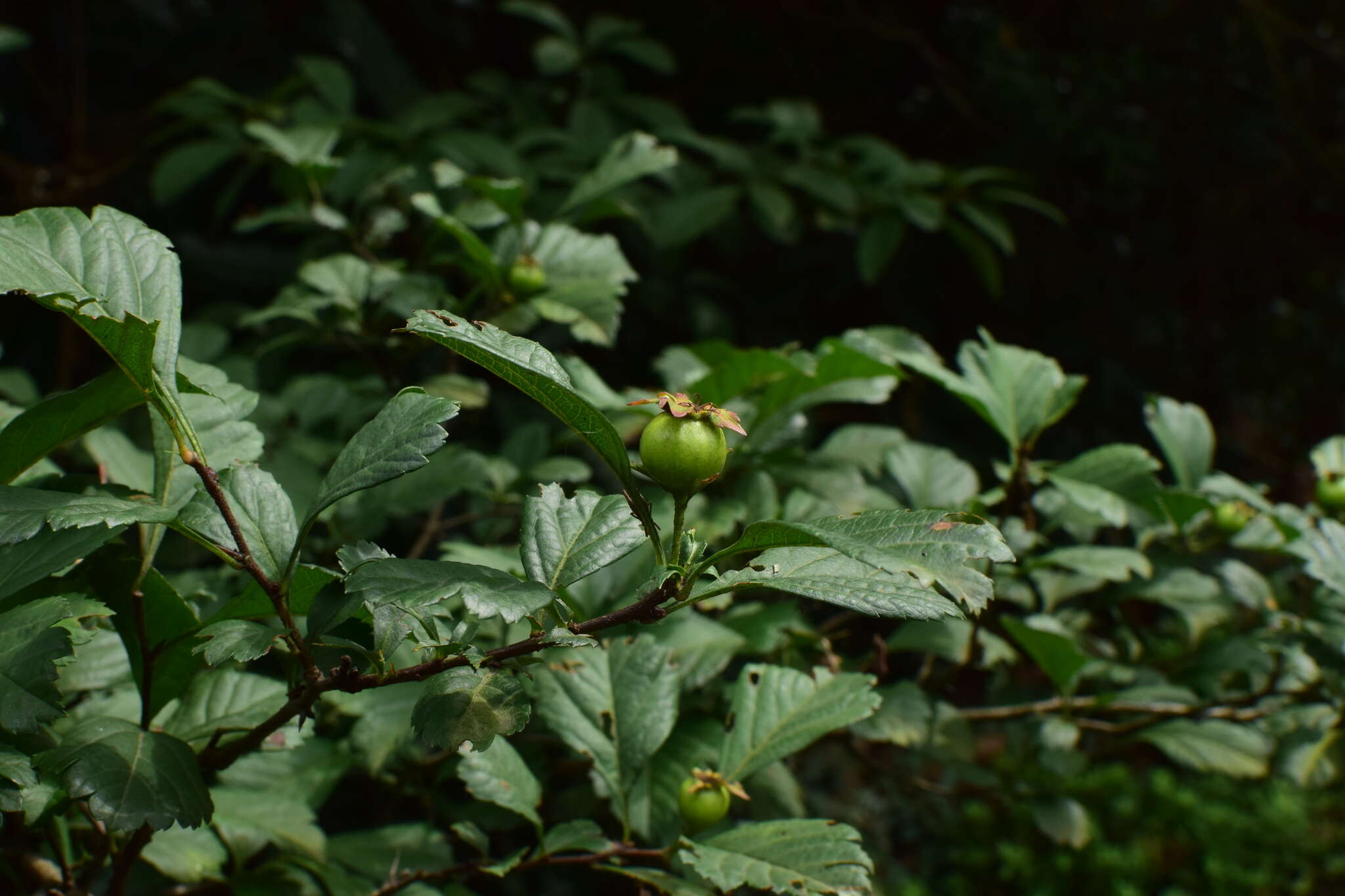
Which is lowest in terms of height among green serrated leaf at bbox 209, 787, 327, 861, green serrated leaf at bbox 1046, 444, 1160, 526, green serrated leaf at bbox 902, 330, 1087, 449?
green serrated leaf at bbox 209, 787, 327, 861

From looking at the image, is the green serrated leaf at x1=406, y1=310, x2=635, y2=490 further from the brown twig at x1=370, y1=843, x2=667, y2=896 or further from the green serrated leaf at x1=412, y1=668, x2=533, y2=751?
the brown twig at x1=370, y1=843, x2=667, y2=896

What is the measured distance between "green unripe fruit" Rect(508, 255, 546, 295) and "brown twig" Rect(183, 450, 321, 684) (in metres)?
0.55

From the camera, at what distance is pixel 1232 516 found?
1.18 meters

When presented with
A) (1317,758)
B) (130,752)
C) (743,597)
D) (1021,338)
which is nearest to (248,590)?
(130,752)

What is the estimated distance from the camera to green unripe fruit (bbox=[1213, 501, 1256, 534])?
3.88 ft

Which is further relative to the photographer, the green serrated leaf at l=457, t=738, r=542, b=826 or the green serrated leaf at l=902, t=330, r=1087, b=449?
the green serrated leaf at l=902, t=330, r=1087, b=449

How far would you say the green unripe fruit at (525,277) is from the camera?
1095 mm

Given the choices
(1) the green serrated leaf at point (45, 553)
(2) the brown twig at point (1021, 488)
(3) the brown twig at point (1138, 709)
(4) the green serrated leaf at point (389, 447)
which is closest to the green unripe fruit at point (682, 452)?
(4) the green serrated leaf at point (389, 447)

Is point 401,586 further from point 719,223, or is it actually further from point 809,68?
point 809,68

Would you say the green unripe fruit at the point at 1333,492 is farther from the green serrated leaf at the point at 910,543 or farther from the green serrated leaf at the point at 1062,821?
the green serrated leaf at the point at 910,543

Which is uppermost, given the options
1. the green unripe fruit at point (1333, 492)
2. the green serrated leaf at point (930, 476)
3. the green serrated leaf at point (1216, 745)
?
the green unripe fruit at point (1333, 492)

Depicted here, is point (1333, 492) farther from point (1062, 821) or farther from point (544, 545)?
point (544, 545)

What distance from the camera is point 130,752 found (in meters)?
0.61

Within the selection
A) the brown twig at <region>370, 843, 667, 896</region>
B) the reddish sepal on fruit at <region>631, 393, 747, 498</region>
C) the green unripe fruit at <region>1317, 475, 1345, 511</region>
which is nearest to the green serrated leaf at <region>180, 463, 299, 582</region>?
the reddish sepal on fruit at <region>631, 393, 747, 498</region>
